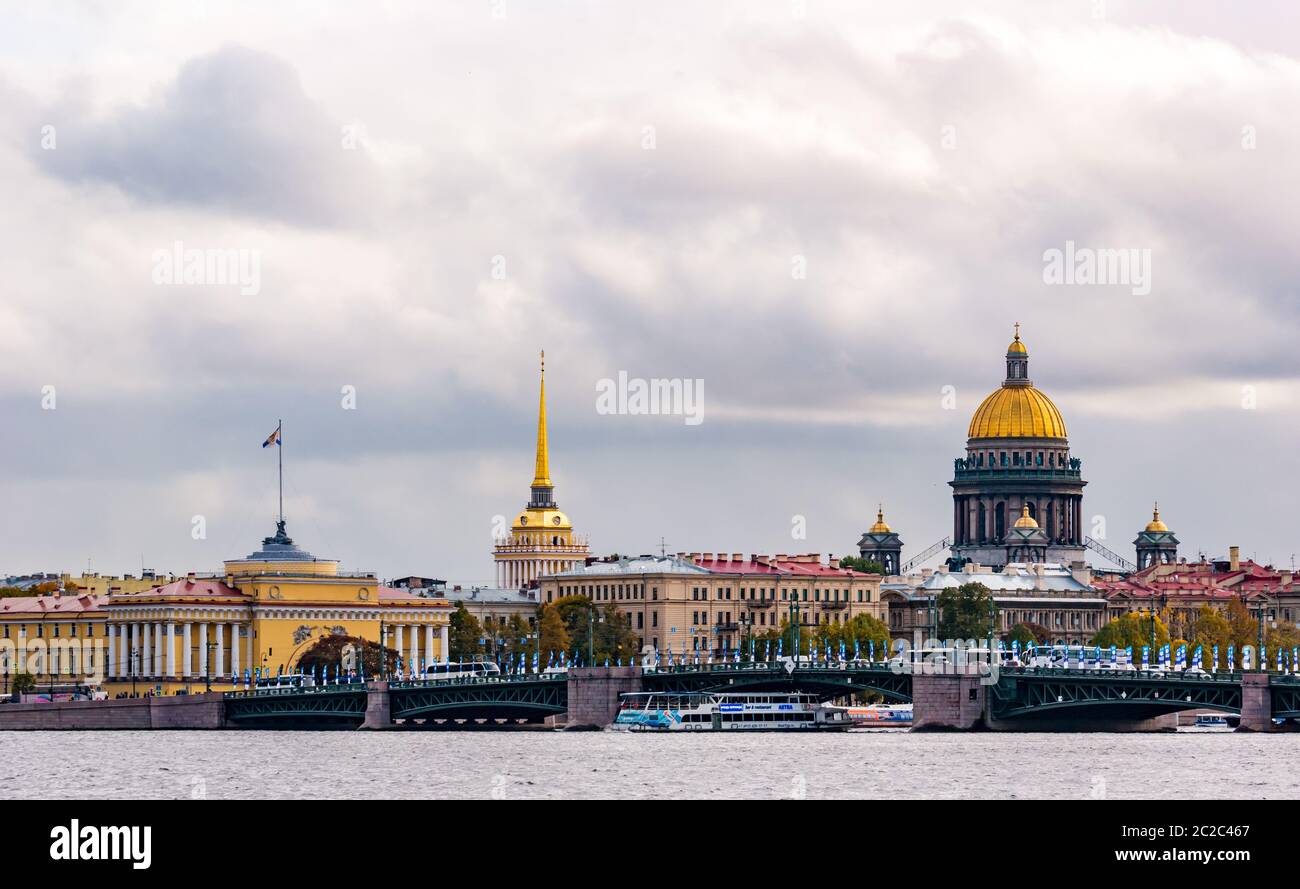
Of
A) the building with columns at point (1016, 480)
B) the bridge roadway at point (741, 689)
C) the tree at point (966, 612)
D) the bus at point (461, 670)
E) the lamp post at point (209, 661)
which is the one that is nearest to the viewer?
the bridge roadway at point (741, 689)

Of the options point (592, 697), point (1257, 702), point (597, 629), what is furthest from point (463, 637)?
point (1257, 702)

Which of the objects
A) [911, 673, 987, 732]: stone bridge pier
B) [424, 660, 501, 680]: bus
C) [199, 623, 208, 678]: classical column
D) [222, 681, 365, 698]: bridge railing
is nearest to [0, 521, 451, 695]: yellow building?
[199, 623, 208, 678]: classical column

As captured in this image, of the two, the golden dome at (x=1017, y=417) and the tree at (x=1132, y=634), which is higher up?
the golden dome at (x=1017, y=417)

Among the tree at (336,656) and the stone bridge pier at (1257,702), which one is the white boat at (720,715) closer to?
the stone bridge pier at (1257,702)

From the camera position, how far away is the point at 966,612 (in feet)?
479

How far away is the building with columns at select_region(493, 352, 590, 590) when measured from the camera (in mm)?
182500

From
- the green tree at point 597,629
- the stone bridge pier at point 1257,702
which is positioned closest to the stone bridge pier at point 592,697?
the stone bridge pier at point 1257,702

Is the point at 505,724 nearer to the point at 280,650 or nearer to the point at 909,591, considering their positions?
the point at 280,650

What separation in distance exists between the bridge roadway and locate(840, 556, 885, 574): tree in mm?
70803

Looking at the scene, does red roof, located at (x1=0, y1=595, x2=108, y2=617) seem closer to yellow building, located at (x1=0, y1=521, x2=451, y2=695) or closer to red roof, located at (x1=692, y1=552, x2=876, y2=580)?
yellow building, located at (x1=0, y1=521, x2=451, y2=695)

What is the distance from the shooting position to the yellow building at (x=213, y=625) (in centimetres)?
11838

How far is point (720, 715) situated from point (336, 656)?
26331 mm

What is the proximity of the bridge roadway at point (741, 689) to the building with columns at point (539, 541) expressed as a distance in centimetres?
8167
